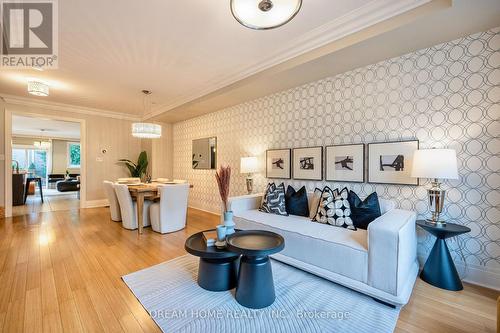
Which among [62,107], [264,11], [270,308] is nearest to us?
[264,11]

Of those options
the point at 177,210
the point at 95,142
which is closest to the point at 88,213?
the point at 95,142

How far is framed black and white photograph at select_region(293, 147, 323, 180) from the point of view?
318 centimetres

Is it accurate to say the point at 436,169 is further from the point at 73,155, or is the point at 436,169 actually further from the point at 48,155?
the point at 48,155

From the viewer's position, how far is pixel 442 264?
6.70 feet

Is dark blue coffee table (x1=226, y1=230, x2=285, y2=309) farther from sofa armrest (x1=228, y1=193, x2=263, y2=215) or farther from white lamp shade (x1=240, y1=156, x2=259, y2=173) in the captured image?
white lamp shade (x1=240, y1=156, x2=259, y2=173)

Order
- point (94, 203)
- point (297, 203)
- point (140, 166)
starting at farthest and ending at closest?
1. point (140, 166)
2. point (94, 203)
3. point (297, 203)

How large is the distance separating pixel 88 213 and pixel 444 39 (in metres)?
6.62

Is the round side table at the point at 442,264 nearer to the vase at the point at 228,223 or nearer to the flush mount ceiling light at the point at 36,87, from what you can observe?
the vase at the point at 228,223

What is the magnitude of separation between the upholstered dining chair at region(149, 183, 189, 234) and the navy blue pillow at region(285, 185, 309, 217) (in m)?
1.72

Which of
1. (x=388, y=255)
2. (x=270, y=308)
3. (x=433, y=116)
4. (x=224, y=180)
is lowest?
(x=270, y=308)

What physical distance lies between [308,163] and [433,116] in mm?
1520

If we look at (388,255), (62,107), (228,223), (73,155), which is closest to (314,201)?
(388,255)

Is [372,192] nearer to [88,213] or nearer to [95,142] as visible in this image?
[88,213]

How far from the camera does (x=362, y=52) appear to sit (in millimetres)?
Result: 2387
